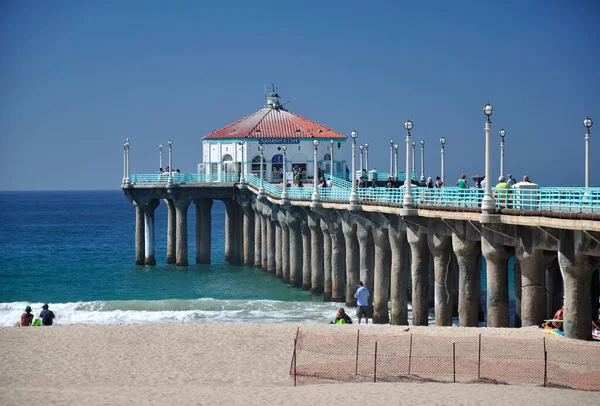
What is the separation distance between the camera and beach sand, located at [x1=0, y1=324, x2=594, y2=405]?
20938 mm

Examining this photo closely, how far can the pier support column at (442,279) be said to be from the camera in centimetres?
2964

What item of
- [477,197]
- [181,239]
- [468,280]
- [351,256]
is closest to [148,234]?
[181,239]

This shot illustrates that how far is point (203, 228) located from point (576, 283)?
4305 centimetres

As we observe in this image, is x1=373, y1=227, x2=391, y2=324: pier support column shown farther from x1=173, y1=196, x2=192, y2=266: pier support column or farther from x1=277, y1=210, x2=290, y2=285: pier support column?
x1=173, y1=196, x2=192, y2=266: pier support column

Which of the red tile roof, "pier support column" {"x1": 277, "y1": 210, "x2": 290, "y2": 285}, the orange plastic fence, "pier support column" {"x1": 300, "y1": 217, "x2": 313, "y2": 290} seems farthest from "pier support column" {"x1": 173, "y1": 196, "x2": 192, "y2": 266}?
the orange plastic fence

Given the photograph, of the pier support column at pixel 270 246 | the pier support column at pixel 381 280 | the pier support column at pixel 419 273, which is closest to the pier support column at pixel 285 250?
the pier support column at pixel 270 246

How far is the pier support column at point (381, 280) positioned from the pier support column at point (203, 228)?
2905 centimetres

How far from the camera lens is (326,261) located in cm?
4494

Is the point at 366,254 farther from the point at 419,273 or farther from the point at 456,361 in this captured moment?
the point at 456,361

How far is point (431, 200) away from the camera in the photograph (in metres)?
30.9

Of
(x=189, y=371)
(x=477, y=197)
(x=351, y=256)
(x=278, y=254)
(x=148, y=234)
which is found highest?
(x=477, y=197)

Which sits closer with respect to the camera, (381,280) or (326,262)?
(381,280)

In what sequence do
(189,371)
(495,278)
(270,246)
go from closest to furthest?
1. (189,371)
2. (495,278)
3. (270,246)

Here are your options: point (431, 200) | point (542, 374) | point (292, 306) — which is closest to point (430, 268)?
point (292, 306)
